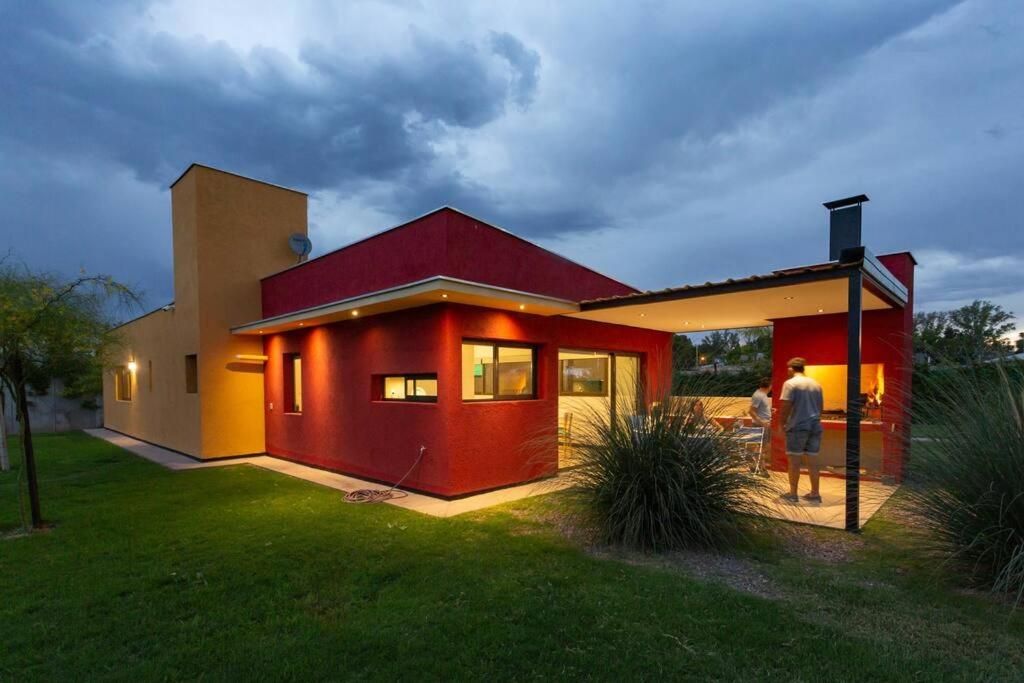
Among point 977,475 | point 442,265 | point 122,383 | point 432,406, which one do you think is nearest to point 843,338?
point 977,475

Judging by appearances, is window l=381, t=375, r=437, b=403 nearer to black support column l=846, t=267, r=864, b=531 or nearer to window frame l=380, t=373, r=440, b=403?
window frame l=380, t=373, r=440, b=403

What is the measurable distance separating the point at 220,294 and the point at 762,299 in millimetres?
9828

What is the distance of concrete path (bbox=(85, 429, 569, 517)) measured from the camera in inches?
222

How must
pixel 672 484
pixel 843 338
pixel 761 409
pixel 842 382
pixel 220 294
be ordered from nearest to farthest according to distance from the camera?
1. pixel 672 484
2. pixel 761 409
3. pixel 843 338
4. pixel 842 382
5. pixel 220 294

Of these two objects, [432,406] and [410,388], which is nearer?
[432,406]

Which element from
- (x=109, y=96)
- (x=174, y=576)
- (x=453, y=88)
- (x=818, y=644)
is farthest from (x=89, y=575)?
(x=109, y=96)

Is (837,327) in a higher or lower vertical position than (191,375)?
higher

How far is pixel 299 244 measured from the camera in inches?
414

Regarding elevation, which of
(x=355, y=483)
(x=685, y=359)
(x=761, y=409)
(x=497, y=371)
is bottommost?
(x=355, y=483)

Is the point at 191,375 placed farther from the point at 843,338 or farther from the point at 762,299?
the point at 843,338

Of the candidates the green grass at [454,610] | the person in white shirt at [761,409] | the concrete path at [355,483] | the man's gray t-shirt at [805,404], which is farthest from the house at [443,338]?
the green grass at [454,610]

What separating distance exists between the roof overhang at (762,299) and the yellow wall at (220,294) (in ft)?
23.3

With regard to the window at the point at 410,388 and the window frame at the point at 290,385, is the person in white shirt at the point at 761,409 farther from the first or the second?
the window frame at the point at 290,385

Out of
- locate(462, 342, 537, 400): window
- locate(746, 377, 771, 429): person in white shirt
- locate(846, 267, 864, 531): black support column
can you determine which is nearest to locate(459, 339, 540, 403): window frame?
locate(462, 342, 537, 400): window
